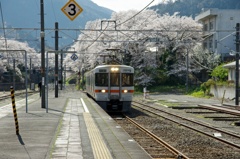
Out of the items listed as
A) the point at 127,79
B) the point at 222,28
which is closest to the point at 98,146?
the point at 127,79

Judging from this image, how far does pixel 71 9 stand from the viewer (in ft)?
63.1

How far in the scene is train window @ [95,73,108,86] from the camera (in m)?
24.4

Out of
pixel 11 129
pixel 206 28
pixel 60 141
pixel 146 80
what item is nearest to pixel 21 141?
pixel 60 141

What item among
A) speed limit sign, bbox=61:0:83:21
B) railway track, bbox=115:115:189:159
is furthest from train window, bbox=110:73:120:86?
railway track, bbox=115:115:189:159

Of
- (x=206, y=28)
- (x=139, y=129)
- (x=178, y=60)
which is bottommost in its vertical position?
(x=139, y=129)

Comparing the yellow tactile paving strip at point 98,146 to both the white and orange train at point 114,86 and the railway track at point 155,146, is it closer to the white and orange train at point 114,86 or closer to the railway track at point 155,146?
the railway track at point 155,146

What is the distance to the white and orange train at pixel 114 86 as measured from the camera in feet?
78.9

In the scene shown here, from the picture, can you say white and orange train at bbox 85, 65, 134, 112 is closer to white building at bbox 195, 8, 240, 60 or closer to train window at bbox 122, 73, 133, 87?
train window at bbox 122, 73, 133, 87

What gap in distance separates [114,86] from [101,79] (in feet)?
3.07

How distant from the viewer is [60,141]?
35.0ft

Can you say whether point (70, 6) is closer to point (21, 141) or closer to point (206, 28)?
point (21, 141)

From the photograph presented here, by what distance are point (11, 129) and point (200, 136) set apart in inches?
238

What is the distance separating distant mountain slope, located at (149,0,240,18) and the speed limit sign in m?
127

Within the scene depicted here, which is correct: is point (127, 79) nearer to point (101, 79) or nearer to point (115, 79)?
point (115, 79)
